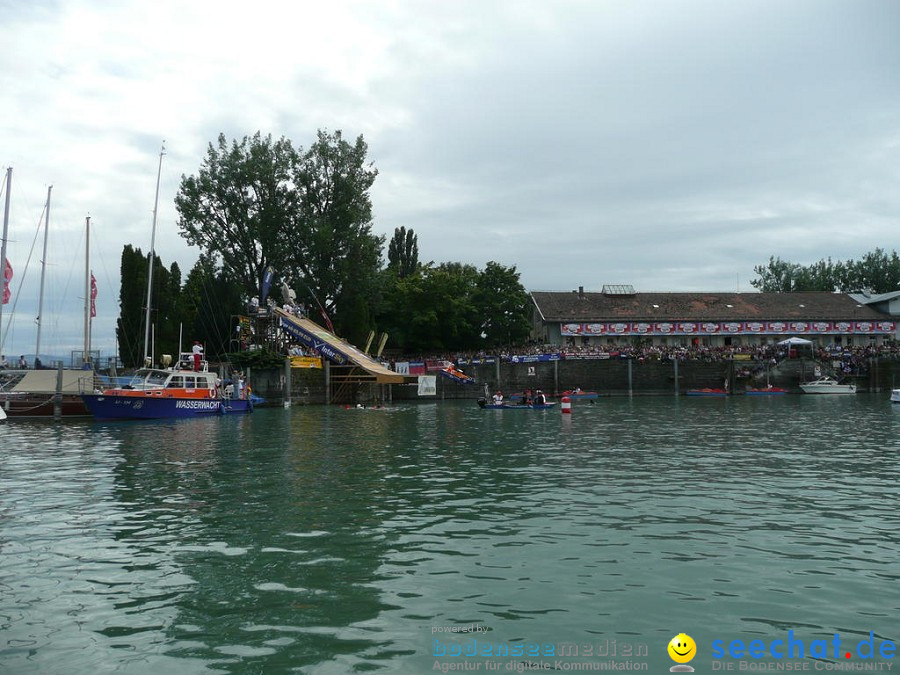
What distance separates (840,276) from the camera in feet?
355

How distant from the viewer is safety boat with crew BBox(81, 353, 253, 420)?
39.5 metres

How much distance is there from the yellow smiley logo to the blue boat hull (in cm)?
3766

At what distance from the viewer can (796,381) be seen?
69.3 meters

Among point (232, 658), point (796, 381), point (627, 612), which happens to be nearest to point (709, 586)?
point (627, 612)

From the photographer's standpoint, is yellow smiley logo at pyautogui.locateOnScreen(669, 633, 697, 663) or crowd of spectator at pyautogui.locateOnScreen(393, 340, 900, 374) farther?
crowd of spectator at pyautogui.locateOnScreen(393, 340, 900, 374)

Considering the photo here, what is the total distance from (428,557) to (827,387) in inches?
2547

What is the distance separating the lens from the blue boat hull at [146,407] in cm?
3919

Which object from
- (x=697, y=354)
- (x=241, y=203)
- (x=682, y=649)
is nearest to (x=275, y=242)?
(x=241, y=203)

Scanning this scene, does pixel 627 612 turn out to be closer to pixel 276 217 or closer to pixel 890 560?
pixel 890 560

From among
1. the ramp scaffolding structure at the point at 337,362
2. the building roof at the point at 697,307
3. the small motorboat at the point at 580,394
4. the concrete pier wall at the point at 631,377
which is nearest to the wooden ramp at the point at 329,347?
the ramp scaffolding structure at the point at 337,362

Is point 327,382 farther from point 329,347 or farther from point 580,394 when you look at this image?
point 580,394

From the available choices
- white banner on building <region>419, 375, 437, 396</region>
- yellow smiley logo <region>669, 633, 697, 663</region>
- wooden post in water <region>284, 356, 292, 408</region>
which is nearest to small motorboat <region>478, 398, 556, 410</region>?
white banner on building <region>419, 375, 437, 396</region>

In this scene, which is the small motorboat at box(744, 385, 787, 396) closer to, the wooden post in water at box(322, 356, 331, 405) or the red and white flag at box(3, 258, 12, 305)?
the wooden post in water at box(322, 356, 331, 405)

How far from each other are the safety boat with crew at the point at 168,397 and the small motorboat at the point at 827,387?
48.8 m
